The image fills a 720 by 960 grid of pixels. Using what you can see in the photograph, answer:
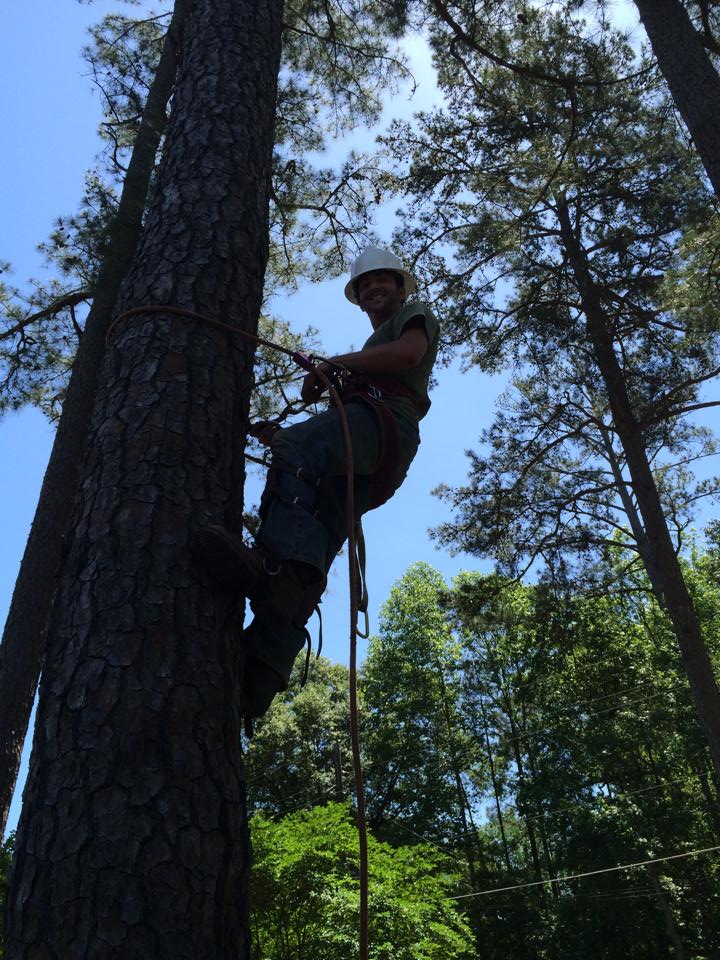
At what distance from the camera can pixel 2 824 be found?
4.64m

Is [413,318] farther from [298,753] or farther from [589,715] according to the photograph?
[298,753]

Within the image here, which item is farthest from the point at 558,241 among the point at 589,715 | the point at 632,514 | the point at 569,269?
the point at 589,715

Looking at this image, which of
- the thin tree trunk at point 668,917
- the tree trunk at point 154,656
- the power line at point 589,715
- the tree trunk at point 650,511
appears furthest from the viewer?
the power line at point 589,715

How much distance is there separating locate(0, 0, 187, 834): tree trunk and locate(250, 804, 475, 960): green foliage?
2.83 m

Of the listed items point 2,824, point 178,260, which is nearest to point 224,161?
point 178,260

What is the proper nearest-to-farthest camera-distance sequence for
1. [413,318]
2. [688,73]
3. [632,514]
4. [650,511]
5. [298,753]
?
[413,318] < [688,73] < [650,511] < [632,514] < [298,753]

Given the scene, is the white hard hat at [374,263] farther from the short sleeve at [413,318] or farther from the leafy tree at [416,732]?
the leafy tree at [416,732]

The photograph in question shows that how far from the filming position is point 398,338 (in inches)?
95.9

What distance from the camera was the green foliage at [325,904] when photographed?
648 centimetres

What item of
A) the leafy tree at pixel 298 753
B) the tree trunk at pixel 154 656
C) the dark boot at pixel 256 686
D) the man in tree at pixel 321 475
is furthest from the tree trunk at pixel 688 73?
the leafy tree at pixel 298 753

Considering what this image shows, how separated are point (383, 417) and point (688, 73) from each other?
441cm

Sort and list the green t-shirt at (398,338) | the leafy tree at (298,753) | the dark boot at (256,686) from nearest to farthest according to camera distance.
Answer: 1. the dark boot at (256,686)
2. the green t-shirt at (398,338)
3. the leafy tree at (298,753)

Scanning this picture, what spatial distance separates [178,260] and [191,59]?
110 centimetres

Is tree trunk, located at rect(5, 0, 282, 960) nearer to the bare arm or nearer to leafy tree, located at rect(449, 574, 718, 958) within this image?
the bare arm
